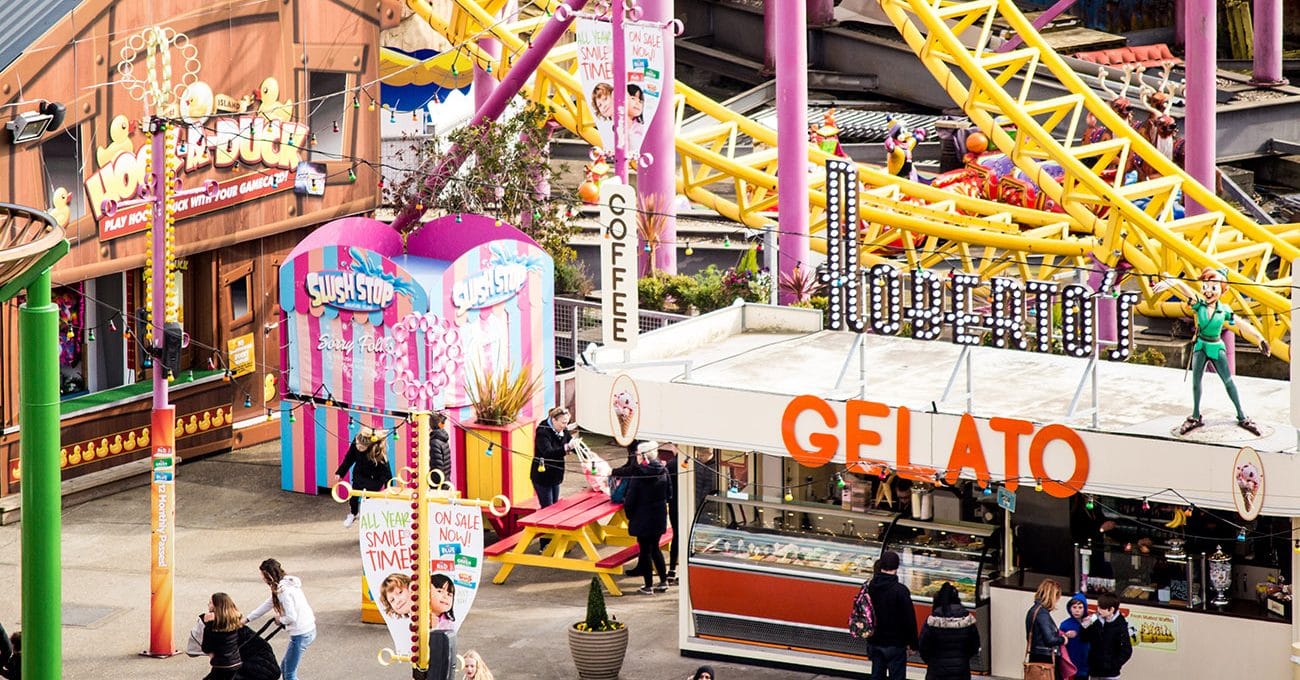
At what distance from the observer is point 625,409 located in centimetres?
2094

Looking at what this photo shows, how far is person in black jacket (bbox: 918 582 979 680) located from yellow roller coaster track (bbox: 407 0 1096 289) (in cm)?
1096

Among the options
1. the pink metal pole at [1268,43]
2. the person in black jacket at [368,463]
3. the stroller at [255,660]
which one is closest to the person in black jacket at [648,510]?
the person in black jacket at [368,463]

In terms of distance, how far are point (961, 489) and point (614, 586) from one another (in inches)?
168

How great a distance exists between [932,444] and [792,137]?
9.08 meters

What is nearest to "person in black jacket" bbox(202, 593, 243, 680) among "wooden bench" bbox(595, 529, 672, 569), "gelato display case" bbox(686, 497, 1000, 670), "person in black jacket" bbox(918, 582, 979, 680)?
"gelato display case" bbox(686, 497, 1000, 670)

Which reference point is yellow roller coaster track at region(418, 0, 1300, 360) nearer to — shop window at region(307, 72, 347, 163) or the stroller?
shop window at region(307, 72, 347, 163)

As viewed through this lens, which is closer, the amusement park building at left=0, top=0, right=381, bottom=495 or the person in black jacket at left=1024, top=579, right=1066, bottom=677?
the person in black jacket at left=1024, top=579, right=1066, bottom=677

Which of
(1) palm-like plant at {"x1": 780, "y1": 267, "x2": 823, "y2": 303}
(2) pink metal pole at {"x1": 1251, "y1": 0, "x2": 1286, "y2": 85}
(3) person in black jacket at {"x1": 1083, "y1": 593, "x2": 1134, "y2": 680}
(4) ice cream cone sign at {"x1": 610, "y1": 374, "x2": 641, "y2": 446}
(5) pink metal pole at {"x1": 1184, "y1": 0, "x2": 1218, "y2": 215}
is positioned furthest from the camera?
(2) pink metal pole at {"x1": 1251, "y1": 0, "x2": 1286, "y2": 85}

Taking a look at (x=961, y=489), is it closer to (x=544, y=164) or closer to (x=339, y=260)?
(x=339, y=260)

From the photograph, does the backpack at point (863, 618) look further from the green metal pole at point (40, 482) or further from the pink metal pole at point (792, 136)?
the pink metal pole at point (792, 136)

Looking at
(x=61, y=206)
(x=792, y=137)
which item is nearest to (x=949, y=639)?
(x=792, y=137)

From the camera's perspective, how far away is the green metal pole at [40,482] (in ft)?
53.8

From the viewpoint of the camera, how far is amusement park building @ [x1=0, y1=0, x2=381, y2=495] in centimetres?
2659

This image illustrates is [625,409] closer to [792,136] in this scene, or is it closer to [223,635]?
[223,635]
